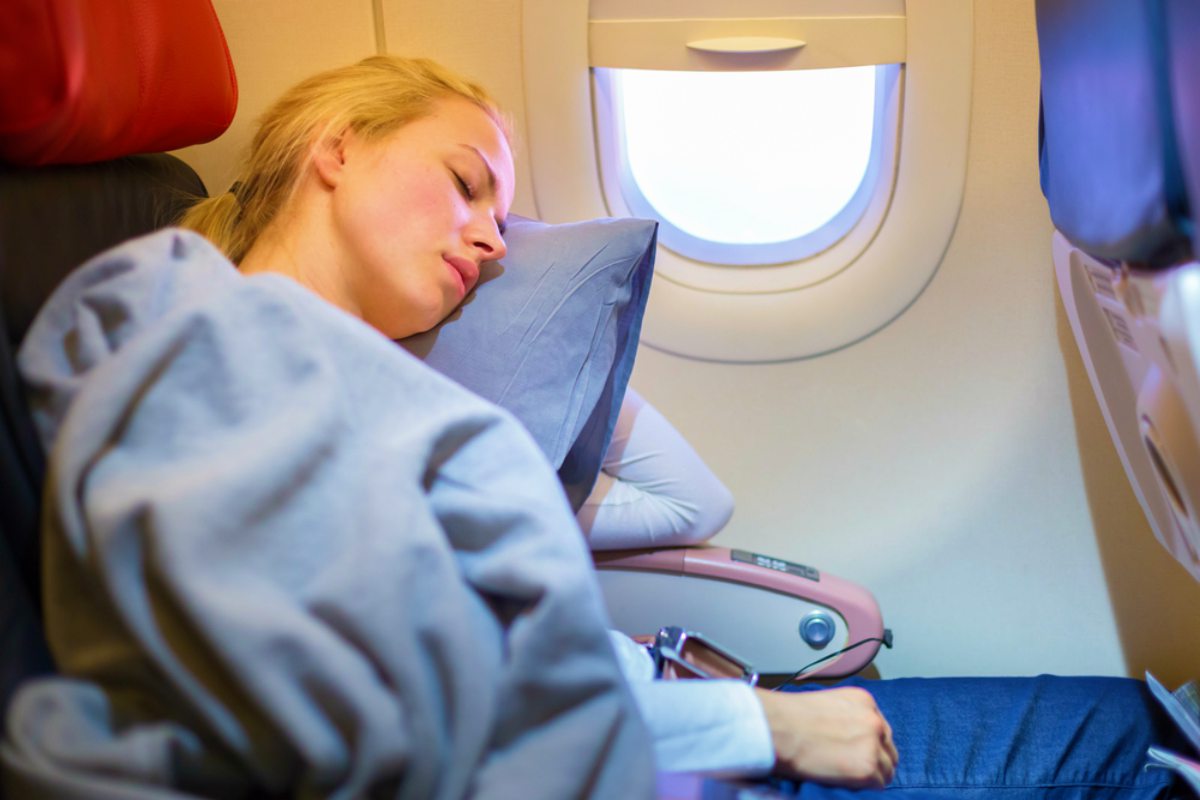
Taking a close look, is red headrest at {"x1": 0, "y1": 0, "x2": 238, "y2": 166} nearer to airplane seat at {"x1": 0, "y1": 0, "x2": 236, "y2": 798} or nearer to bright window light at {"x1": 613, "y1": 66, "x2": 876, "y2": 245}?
airplane seat at {"x1": 0, "y1": 0, "x2": 236, "y2": 798}

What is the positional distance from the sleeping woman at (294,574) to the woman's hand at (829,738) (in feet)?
0.34

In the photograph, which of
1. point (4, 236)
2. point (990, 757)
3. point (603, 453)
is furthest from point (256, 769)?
point (990, 757)

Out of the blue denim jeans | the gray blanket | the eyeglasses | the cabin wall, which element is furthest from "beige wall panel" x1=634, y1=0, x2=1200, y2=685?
the gray blanket

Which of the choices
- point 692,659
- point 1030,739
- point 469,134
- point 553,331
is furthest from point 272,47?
point 1030,739

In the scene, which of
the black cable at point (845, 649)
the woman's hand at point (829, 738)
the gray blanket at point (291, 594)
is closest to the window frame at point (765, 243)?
the black cable at point (845, 649)

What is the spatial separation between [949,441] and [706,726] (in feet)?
3.56

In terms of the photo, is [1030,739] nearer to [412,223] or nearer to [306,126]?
[412,223]

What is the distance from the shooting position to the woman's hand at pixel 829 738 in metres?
1.01

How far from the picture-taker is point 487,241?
4.32ft

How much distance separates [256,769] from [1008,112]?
151 centimetres

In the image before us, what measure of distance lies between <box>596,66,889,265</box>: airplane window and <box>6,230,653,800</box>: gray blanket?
42.6 inches

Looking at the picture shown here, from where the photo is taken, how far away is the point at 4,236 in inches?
38.7

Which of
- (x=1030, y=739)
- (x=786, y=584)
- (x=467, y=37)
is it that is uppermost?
(x=467, y=37)

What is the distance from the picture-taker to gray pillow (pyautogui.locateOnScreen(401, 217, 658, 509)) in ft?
4.30
